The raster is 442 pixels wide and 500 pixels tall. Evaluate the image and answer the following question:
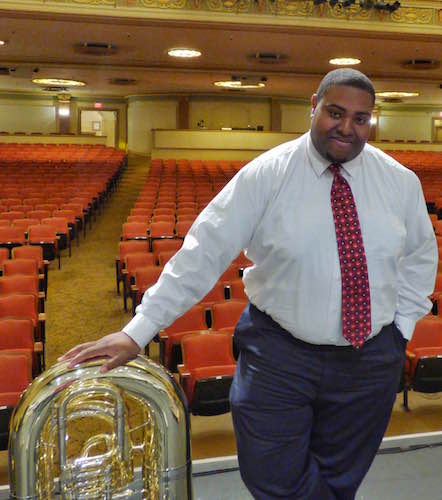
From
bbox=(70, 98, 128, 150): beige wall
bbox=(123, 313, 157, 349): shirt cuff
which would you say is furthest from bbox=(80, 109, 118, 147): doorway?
bbox=(123, 313, 157, 349): shirt cuff

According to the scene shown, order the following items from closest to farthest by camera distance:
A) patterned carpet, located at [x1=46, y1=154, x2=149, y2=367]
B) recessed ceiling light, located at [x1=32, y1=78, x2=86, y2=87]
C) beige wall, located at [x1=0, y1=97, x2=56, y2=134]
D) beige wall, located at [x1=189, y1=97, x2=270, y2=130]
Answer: patterned carpet, located at [x1=46, y1=154, x2=149, y2=367]
recessed ceiling light, located at [x1=32, y1=78, x2=86, y2=87]
beige wall, located at [x1=189, y1=97, x2=270, y2=130]
beige wall, located at [x1=0, y1=97, x2=56, y2=134]

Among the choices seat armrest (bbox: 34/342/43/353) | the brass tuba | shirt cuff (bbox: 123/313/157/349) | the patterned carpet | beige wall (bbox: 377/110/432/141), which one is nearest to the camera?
the brass tuba

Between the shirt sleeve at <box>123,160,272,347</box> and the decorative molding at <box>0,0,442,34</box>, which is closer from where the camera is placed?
the shirt sleeve at <box>123,160,272,347</box>

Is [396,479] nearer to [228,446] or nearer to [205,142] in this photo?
[228,446]

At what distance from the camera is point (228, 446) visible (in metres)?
3.08

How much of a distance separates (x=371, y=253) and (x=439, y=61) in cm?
1145

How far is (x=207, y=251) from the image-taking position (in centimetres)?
121

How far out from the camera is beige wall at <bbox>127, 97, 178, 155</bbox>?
695 inches

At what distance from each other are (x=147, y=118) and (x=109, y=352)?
17315 millimetres

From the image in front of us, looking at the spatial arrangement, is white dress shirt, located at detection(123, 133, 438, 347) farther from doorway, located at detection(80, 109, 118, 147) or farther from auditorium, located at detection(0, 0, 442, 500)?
doorway, located at detection(80, 109, 118, 147)

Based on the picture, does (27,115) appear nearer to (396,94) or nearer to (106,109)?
(106,109)

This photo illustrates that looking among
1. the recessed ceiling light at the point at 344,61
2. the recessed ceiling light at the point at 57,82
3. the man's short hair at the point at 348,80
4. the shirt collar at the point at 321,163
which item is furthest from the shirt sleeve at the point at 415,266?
the recessed ceiling light at the point at 57,82

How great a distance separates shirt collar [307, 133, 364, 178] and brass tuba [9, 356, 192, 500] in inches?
23.0

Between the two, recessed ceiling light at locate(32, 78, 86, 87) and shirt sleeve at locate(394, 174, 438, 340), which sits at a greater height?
recessed ceiling light at locate(32, 78, 86, 87)
